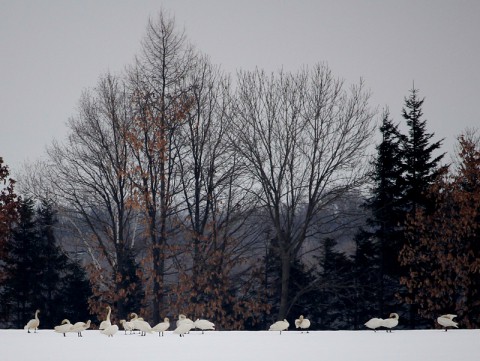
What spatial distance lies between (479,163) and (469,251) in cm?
441

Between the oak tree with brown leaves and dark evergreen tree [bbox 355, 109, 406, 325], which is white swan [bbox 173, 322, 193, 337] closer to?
the oak tree with brown leaves

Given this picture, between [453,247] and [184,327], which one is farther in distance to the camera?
[453,247]

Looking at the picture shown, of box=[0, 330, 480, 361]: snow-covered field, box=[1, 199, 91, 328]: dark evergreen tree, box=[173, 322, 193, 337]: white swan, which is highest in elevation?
box=[1, 199, 91, 328]: dark evergreen tree

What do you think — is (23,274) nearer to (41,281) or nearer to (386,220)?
(41,281)

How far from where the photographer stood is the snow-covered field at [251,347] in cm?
1196

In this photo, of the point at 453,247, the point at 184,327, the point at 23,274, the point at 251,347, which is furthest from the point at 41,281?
the point at 251,347

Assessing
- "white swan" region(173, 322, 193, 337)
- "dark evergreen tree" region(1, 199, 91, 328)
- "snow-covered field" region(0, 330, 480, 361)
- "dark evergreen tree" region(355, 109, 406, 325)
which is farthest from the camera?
"dark evergreen tree" region(1, 199, 91, 328)

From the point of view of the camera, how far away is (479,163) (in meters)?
31.8

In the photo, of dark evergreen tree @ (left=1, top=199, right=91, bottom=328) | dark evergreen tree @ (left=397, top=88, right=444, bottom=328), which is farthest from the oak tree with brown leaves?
dark evergreen tree @ (left=1, top=199, right=91, bottom=328)

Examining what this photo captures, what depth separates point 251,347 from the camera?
1343 centimetres

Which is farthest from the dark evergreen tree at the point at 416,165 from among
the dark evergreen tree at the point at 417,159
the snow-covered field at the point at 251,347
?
the snow-covered field at the point at 251,347

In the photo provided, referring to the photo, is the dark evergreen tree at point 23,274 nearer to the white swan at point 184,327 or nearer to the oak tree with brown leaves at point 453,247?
the oak tree with brown leaves at point 453,247

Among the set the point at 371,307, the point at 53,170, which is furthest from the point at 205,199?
the point at 371,307

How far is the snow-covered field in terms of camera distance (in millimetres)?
11961
